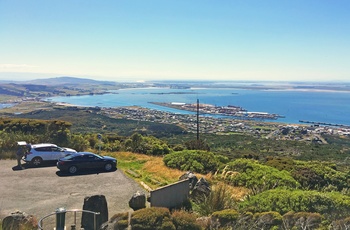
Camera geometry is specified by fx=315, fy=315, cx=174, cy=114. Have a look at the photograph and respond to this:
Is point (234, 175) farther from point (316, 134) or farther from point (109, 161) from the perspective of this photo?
point (316, 134)

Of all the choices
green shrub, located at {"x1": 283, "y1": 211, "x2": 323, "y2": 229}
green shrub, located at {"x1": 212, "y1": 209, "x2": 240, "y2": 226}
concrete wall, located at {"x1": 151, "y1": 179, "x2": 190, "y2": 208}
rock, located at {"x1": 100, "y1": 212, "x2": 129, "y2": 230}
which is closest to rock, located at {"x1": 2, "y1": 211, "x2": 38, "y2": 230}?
rock, located at {"x1": 100, "y1": 212, "x2": 129, "y2": 230}

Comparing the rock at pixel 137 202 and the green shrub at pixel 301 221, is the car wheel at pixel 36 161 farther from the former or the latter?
the green shrub at pixel 301 221

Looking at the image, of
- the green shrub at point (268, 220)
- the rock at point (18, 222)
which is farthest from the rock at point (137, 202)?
the green shrub at point (268, 220)

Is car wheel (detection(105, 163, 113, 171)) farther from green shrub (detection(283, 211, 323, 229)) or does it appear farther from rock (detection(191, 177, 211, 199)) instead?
green shrub (detection(283, 211, 323, 229))

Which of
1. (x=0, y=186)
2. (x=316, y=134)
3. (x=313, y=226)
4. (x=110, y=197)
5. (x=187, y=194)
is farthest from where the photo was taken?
(x=316, y=134)

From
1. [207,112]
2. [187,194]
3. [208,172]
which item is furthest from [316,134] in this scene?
[187,194]

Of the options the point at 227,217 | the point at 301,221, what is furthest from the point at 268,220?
the point at 227,217
